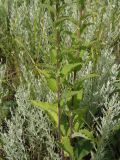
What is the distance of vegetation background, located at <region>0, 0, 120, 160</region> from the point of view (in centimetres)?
129

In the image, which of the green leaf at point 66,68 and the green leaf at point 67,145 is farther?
the green leaf at point 67,145

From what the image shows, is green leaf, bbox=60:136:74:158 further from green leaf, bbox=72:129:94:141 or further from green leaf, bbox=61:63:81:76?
green leaf, bbox=61:63:81:76

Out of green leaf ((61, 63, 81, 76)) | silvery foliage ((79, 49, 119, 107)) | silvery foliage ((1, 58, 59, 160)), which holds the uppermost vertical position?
green leaf ((61, 63, 81, 76))

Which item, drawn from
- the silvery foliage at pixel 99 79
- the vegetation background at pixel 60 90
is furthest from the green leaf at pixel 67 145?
the silvery foliage at pixel 99 79

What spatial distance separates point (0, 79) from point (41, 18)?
2.18 ft

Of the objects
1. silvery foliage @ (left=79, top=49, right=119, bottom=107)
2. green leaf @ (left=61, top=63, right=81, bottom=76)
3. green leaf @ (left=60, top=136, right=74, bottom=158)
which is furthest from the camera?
silvery foliage @ (left=79, top=49, right=119, bottom=107)

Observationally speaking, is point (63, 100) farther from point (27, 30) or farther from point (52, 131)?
point (27, 30)

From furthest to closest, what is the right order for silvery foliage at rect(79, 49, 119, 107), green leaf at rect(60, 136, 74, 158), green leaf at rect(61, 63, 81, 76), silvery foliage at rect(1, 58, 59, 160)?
silvery foliage at rect(79, 49, 119, 107)
silvery foliage at rect(1, 58, 59, 160)
green leaf at rect(60, 136, 74, 158)
green leaf at rect(61, 63, 81, 76)

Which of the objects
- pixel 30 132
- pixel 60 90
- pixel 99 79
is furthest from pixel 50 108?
pixel 99 79

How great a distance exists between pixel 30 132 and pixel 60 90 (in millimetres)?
279

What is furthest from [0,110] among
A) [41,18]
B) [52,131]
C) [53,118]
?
[41,18]

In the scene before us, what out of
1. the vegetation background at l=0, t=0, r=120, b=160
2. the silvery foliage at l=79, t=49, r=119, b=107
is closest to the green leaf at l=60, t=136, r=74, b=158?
the vegetation background at l=0, t=0, r=120, b=160

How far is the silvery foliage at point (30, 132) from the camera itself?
4.94 ft

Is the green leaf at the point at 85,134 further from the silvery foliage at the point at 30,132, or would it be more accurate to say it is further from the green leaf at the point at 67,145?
the silvery foliage at the point at 30,132
